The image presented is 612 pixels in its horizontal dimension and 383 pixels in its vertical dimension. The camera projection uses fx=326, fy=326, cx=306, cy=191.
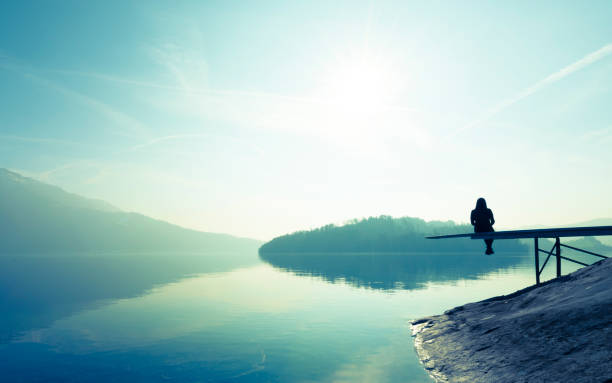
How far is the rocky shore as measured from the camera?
368 inches

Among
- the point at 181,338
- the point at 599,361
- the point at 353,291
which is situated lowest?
the point at 353,291

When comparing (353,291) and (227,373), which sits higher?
(227,373)

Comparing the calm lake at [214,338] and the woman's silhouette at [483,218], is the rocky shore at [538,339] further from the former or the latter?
the woman's silhouette at [483,218]

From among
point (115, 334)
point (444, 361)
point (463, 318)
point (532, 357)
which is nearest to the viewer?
point (532, 357)

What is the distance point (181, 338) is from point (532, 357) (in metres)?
22.5

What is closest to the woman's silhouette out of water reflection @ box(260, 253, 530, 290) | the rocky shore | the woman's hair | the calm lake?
the woman's hair

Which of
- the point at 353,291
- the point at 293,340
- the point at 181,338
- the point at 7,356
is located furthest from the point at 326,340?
the point at 353,291

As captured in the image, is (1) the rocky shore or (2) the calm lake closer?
(1) the rocky shore

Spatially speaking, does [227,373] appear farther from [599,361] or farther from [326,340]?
[599,361]

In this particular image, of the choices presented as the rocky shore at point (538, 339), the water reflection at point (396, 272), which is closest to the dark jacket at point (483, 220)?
the rocky shore at point (538, 339)

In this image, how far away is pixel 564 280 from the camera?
666 inches

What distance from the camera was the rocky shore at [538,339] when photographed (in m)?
9.34

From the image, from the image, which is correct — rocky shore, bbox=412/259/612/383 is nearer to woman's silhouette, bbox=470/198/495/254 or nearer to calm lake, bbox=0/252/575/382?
Answer: calm lake, bbox=0/252/575/382

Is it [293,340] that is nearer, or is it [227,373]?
[227,373]
